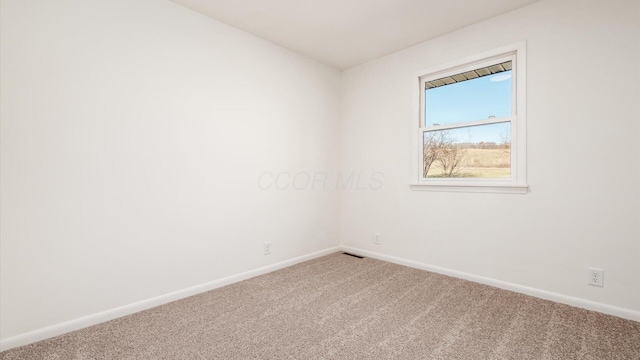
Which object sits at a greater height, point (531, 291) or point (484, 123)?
point (484, 123)

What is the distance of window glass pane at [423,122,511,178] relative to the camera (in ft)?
8.80

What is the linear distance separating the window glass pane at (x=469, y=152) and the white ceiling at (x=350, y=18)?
3.39 feet

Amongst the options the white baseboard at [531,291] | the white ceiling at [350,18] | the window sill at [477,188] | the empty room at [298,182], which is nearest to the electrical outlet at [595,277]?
the empty room at [298,182]

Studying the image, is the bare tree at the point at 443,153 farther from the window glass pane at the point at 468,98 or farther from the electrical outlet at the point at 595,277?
the electrical outlet at the point at 595,277

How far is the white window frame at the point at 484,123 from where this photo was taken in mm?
2467

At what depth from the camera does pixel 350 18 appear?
8.69 ft

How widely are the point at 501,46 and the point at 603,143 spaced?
1152mm

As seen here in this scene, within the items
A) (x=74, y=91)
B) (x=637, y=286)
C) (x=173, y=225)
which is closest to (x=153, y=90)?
(x=74, y=91)

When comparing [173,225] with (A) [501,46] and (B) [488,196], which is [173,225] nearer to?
(B) [488,196]

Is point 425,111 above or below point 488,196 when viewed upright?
above

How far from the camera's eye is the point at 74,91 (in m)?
1.91

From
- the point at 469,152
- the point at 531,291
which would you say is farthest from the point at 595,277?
the point at 469,152

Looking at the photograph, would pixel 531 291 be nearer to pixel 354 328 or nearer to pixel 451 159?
pixel 451 159

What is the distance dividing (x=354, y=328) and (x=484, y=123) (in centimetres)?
225
